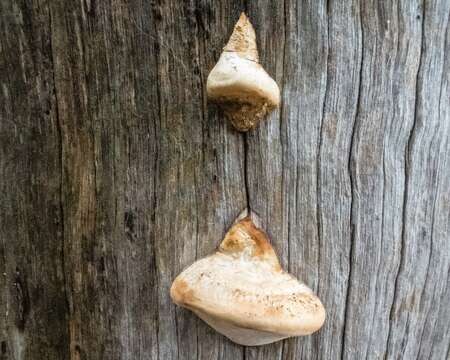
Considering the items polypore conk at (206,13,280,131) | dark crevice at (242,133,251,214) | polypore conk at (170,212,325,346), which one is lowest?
polypore conk at (170,212,325,346)

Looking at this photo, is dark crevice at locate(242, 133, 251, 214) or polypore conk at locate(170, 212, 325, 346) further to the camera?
dark crevice at locate(242, 133, 251, 214)

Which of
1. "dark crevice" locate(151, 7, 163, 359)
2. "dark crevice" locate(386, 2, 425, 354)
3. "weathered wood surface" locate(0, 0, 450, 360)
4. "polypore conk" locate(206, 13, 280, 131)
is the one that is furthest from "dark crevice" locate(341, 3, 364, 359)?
"dark crevice" locate(151, 7, 163, 359)

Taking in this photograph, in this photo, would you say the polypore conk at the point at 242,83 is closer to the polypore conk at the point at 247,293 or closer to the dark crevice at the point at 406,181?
the polypore conk at the point at 247,293

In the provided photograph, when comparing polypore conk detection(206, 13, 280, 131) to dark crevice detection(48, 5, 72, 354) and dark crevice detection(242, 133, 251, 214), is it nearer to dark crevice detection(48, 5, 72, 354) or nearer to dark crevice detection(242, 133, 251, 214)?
dark crevice detection(242, 133, 251, 214)

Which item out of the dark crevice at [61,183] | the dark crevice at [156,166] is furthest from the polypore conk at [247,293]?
the dark crevice at [61,183]

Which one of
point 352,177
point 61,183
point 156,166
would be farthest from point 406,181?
point 61,183

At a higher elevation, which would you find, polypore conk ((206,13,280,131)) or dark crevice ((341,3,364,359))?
polypore conk ((206,13,280,131))
